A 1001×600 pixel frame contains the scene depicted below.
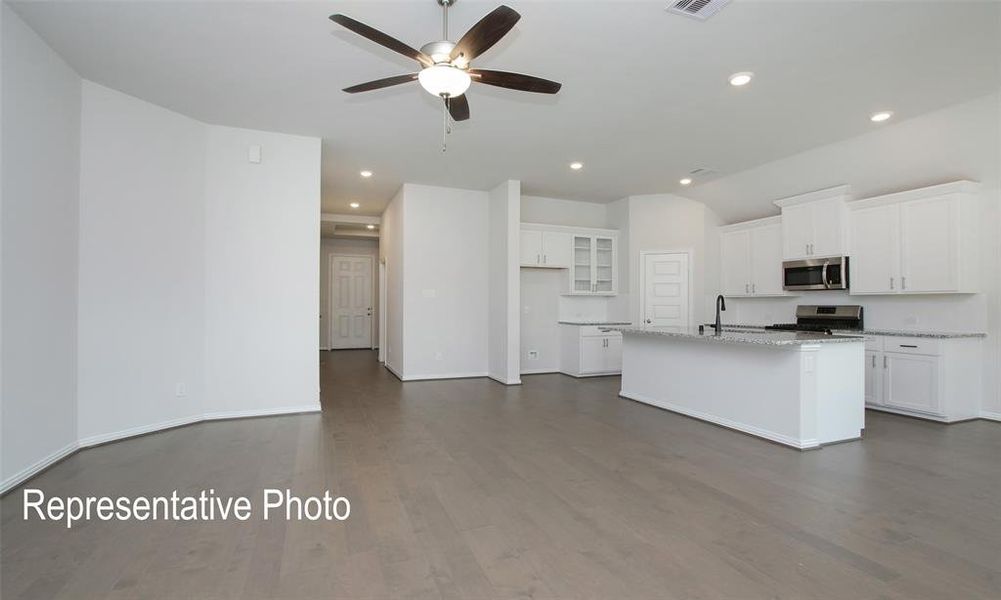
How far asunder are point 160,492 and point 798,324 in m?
6.85

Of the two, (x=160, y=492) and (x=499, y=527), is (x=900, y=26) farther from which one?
(x=160, y=492)

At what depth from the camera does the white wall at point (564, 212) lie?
7.49 m

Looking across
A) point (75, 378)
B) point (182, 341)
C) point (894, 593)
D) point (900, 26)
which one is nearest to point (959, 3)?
point (900, 26)

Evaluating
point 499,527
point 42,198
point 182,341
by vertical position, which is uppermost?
point 42,198

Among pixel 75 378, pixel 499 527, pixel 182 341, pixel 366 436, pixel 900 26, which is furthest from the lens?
pixel 182 341

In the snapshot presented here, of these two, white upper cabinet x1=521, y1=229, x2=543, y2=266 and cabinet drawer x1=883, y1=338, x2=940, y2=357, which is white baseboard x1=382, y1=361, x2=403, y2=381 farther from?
cabinet drawer x1=883, y1=338, x2=940, y2=357

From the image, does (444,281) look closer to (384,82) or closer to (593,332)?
(593,332)

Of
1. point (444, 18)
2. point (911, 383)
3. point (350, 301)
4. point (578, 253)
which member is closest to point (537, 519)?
point (444, 18)

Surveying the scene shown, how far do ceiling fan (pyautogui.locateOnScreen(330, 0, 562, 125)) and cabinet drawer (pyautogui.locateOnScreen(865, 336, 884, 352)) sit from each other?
181 inches

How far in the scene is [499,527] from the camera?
2.38 meters

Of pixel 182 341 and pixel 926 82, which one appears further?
pixel 182 341

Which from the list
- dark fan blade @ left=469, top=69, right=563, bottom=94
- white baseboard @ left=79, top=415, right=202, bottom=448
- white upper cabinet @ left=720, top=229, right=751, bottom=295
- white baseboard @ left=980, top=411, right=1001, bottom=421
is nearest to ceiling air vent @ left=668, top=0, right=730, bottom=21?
dark fan blade @ left=469, top=69, right=563, bottom=94

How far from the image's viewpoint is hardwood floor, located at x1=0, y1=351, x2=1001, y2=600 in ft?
6.24

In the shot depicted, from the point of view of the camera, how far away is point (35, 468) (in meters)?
3.04
